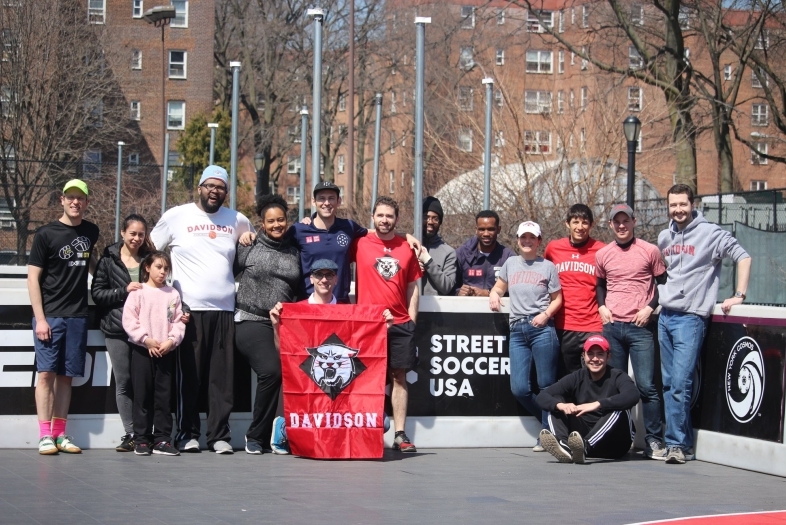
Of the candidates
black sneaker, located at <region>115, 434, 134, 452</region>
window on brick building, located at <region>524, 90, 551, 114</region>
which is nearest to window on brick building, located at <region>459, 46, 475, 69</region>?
window on brick building, located at <region>524, 90, 551, 114</region>

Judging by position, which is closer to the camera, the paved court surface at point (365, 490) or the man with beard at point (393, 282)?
the paved court surface at point (365, 490)

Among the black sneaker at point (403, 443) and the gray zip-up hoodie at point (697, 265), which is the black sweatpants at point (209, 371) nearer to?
the black sneaker at point (403, 443)

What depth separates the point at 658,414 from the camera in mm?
10250

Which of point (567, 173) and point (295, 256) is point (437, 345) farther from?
point (567, 173)

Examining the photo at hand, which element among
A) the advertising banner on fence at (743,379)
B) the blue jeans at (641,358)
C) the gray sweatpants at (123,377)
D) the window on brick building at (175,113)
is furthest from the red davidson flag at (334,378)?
the window on brick building at (175,113)

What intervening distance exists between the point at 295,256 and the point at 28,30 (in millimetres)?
42634

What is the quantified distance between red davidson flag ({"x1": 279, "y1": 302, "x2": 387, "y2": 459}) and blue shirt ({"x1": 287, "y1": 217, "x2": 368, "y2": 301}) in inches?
12.9

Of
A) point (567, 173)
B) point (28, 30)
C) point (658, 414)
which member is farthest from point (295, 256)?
point (28, 30)

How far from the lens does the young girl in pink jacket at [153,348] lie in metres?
9.48

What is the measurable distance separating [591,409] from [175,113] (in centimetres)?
5825

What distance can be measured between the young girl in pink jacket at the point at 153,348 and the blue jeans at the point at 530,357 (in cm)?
301

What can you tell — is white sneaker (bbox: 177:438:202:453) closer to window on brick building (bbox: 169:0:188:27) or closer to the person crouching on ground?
the person crouching on ground

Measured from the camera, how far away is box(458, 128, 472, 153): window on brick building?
86.3 ft

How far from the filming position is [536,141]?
25.4 meters
